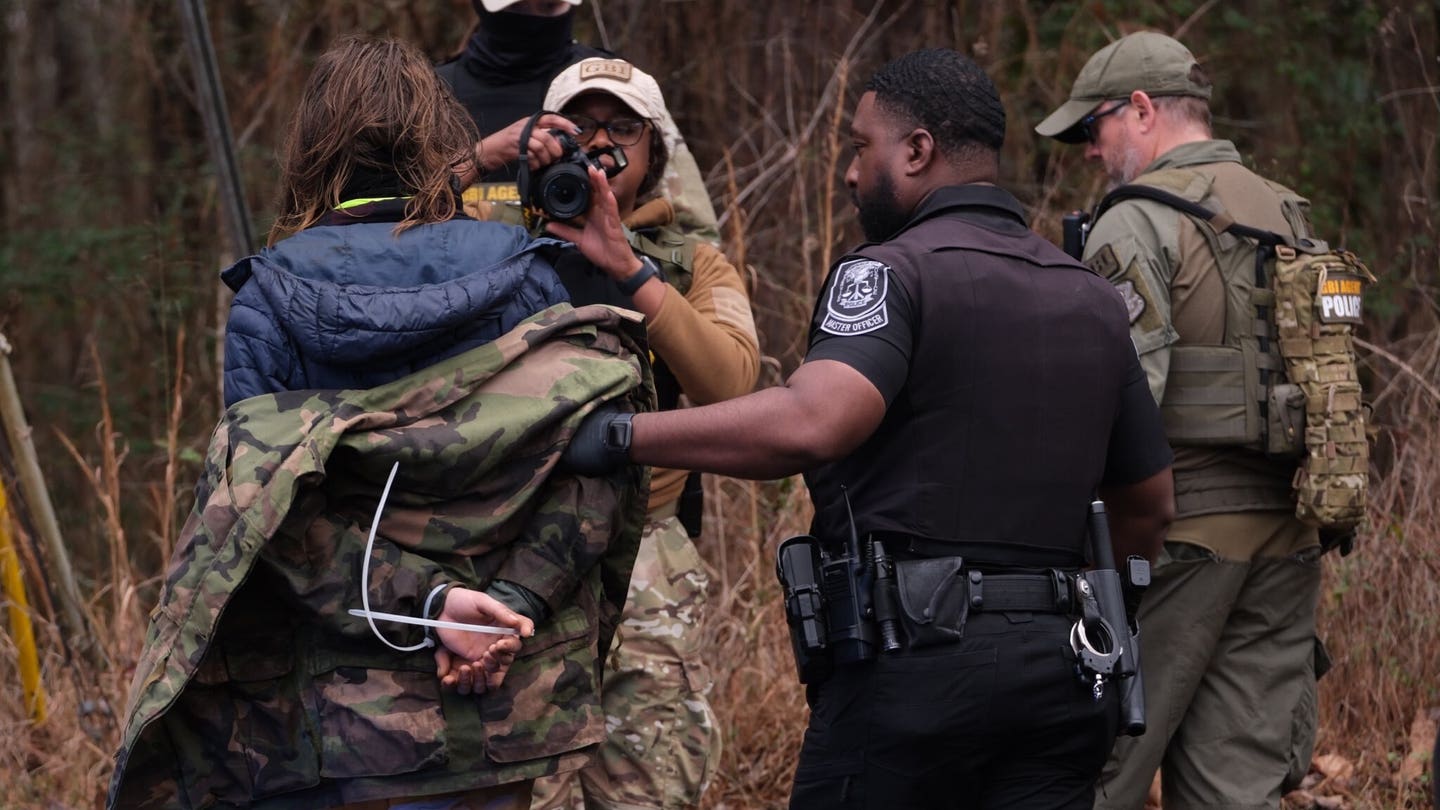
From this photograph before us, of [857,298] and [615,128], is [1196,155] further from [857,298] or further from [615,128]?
[857,298]

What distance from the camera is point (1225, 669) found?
3.71 m

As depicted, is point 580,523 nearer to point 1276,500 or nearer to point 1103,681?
point 1103,681

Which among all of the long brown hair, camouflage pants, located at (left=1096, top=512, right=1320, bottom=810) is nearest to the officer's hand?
the long brown hair

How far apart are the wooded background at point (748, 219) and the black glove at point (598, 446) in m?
1.07

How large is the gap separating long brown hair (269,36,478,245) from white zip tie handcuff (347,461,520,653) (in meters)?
0.47

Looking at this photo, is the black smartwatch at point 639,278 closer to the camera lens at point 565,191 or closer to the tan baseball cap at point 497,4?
the camera lens at point 565,191

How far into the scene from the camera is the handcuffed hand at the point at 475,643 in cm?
228

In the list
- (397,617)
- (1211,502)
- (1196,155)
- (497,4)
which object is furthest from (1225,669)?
(497,4)

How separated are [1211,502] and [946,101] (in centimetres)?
145

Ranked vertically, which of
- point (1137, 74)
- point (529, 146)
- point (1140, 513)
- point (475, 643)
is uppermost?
point (529, 146)

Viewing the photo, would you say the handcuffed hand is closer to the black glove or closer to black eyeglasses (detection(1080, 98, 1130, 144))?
the black glove

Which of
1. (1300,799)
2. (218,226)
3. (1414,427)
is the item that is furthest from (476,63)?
(218,226)

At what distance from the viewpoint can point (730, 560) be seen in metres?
5.25

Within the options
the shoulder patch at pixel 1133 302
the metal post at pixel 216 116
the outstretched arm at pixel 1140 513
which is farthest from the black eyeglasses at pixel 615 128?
the metal post at pixel 216 116
